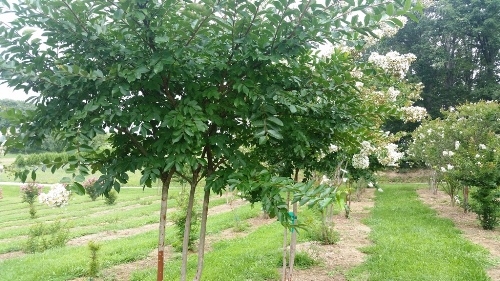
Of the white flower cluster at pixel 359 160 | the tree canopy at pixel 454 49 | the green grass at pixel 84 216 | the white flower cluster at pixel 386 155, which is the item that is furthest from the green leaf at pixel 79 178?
the tree canopy at pixel 454 49

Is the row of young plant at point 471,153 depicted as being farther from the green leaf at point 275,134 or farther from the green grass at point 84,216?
the green leaf at point 275,134

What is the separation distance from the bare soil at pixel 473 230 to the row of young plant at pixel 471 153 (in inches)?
12.4

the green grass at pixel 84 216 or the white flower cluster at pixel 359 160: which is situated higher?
the white flower cluster at pixel 359 160

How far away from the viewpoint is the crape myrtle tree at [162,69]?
6.59 ft

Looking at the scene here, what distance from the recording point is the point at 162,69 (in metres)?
2.00

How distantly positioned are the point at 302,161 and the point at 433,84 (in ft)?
101

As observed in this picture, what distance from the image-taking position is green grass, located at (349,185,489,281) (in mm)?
5504

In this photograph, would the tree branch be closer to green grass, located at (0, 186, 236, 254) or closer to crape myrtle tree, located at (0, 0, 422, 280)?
crape myrtle tree, located at (0, 0, 422, 280)

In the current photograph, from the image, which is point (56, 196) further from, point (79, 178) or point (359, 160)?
point (359, 160)

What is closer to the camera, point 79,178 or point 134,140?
point 79,178

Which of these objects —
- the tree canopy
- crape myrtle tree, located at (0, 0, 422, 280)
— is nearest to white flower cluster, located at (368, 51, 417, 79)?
crape myrtle tree, located at (0, 0, 422, 280)

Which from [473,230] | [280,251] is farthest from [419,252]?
[473,230]

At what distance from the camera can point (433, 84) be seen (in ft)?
98.9

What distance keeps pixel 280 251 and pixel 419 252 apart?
2.48 m
